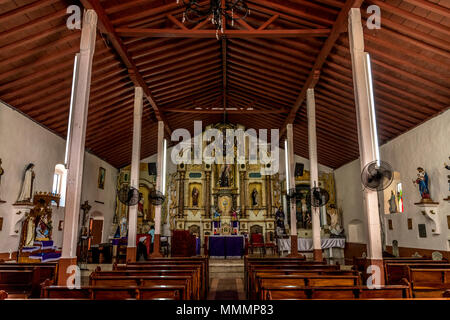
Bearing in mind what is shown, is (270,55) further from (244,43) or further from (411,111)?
(411,111)

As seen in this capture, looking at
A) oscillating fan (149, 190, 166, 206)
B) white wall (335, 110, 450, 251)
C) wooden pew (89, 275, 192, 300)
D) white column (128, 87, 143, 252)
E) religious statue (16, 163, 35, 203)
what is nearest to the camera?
wooden pew (89, 275, 192, 300)

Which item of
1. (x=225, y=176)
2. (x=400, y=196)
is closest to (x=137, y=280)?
(x=400, y=196)

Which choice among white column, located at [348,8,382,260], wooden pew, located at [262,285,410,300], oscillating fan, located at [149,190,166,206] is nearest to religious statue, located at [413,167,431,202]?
white column, located at [348,8,382,260]

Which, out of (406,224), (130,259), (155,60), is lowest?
(130,259)

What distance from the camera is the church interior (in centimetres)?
623

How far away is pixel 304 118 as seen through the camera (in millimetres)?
14594

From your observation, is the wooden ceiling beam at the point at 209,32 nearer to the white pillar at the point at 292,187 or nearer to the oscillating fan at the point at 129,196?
the oscillating fan at the point at 129,196

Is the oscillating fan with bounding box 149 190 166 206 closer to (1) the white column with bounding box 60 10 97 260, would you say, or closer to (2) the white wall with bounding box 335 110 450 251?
(1) the white column with bounding box 60 10 97 260

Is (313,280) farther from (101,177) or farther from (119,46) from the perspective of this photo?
(101,177)

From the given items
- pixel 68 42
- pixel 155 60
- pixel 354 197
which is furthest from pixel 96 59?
pixel 354 197

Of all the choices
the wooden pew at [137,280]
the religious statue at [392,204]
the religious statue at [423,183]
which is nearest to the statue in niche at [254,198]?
the religious statue at [392,204]

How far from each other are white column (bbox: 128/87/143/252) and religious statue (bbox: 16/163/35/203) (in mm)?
2919

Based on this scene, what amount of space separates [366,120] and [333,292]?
3678 millimetres

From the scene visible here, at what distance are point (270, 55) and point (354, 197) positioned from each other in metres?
8.90
